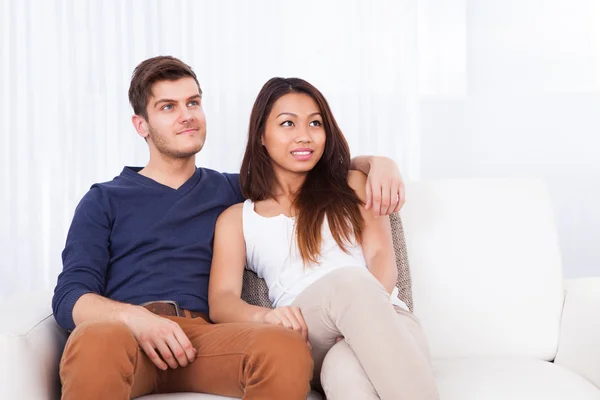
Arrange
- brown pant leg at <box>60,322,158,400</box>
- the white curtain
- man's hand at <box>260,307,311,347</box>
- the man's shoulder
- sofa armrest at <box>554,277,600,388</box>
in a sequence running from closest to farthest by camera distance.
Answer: brown pant leg at <box>60,322,158,400</box>, man's hand at <box>260,307,311,347</box>, sofa armrest at <box>554,277,600,388</box>, the man's shoulder, the white curtain

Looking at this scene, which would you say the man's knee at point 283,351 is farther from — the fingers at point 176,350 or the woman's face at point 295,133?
the woman's face at point 295,133

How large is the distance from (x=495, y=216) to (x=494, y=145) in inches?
74.2

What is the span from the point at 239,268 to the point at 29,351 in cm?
60

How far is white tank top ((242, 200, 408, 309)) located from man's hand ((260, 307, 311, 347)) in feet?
0.53

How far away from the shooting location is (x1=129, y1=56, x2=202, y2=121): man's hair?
2.11 metres

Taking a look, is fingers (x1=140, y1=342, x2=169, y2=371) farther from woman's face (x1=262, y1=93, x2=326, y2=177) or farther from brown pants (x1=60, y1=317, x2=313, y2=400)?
woman's face (x1=262, y1=93, x2=326, y2=177)

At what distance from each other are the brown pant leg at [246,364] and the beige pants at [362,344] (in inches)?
3.0

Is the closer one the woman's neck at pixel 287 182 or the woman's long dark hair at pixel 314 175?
the woman's long dark hair at pixel 314 175

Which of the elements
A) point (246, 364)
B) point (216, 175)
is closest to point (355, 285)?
point (246, 364)

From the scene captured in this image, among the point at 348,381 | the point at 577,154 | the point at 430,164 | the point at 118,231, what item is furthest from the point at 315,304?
the point at 577,154

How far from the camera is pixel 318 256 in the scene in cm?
194

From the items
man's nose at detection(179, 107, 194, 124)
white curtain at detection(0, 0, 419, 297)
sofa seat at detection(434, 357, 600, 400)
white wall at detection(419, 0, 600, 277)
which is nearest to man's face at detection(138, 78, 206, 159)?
man's nose at detection(179, 107, 194, 124)

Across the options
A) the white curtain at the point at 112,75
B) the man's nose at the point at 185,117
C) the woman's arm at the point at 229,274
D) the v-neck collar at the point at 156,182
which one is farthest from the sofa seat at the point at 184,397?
the white curtain at the point at 112,75

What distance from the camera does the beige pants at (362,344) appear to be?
1456 millimetres
